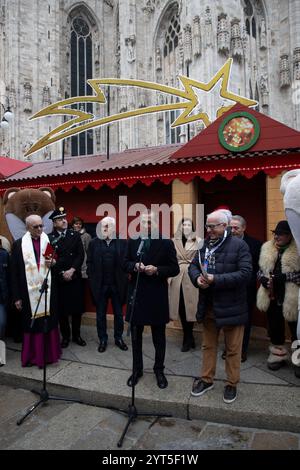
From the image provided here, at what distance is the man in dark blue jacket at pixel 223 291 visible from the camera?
3.37 m

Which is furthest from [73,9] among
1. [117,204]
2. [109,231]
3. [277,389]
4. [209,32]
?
[277,389]

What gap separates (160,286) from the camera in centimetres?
395

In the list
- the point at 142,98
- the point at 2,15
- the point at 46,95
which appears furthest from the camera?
the point at 46,95

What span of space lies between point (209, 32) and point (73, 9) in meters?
13.1

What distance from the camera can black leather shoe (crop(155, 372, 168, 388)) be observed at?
151 inches

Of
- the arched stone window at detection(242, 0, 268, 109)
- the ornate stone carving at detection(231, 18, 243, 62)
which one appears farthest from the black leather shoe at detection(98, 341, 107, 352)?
the arched stone window at detection(242, 0, 268, 109)

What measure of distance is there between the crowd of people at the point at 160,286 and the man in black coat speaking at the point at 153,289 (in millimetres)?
11

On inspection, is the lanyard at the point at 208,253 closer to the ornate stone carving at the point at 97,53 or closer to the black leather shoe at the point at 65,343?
the black leather shoe at the point at 65,343

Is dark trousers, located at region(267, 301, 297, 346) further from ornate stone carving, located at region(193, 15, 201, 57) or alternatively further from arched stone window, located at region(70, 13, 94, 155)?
arched stone window, located at region(70, 13, 94, 155)

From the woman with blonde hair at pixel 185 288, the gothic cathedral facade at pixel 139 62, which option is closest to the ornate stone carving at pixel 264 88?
the gothic cathedral facade at pixel 139 62

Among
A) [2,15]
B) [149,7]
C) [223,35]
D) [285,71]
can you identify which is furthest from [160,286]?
[2,15]

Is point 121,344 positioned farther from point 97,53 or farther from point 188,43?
point 97,53

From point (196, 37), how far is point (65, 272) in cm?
1796

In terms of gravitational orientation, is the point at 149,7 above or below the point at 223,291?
above
